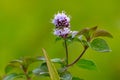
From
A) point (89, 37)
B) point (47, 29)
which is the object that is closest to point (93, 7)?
point (47, 29)

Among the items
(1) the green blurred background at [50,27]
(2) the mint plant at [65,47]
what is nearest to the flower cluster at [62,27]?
(2) the mint plant at [65,47]

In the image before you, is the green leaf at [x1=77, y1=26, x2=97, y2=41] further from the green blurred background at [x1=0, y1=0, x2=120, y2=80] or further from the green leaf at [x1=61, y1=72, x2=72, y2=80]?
the green blurred background at [x1=0, y1=0, x2=120, y2=80]

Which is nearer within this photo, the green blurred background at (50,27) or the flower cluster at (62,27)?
the flower cluster at (62,27)

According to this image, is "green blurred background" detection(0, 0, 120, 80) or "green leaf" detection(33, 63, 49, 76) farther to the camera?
"green blurred background" detection(0, 0, 120, 80)

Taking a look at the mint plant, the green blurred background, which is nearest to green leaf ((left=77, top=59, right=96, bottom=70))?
the mint plant

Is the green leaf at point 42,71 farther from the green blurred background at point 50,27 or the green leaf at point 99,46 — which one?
the green blurred background at point 50,27

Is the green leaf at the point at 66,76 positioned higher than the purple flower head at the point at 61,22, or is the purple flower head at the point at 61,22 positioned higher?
the purple flower head at the point at 61,22

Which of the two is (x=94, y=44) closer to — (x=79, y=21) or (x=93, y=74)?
(x=93, y=74)

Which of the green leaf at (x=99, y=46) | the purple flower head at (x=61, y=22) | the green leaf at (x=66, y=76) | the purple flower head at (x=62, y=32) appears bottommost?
the green leaf at (x=66, y=76)

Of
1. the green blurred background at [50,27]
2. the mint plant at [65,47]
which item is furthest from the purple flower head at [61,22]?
the green blurred background at [50,27]
